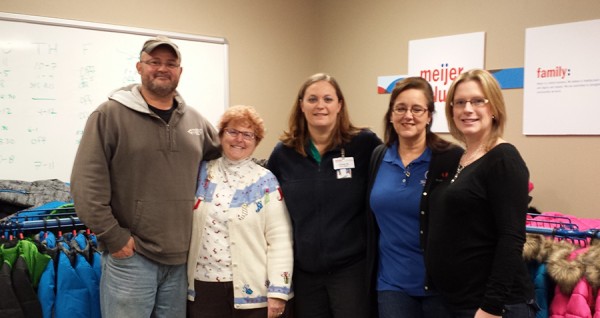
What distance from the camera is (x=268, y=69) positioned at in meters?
4.46

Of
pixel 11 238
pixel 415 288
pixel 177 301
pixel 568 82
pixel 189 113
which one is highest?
pixel 568 82

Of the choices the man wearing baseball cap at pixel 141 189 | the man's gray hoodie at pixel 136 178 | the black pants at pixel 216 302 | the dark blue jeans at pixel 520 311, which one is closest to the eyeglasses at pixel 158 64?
the man wearing baseball cap at pixel 141 189

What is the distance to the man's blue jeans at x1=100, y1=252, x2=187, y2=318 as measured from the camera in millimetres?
1828

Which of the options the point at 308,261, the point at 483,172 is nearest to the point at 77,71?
the point at 308,261

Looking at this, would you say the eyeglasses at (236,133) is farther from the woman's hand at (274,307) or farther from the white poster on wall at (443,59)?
the white poster on wall at (443,59)

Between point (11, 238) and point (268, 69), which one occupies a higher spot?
point (268, 69)

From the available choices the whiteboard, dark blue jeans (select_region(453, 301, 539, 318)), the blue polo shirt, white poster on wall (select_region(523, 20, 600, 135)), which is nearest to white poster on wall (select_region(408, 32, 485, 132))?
white poster on wall (select_region(523, 20, 600, 135))

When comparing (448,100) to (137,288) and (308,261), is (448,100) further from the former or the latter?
(137,288)

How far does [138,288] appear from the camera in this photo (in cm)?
184

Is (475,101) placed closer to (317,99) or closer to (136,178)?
(317,99)

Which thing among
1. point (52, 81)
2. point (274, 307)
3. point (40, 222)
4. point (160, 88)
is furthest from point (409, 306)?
point (52, 81)

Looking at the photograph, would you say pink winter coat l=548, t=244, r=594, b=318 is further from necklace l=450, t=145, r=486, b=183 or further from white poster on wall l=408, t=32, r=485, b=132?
white poster on wall l=408, t=32, r=485, b=132

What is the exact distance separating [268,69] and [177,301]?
290 centimetres

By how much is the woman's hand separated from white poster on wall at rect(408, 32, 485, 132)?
2.24 m
